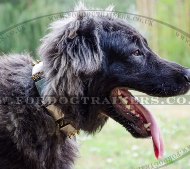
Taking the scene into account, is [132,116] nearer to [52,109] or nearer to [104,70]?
[104,70]

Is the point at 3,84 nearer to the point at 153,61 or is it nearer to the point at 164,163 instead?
the point at 153,61

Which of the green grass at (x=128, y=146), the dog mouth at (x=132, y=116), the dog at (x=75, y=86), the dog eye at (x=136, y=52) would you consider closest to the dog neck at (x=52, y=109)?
the dog at (x=75, y=86)

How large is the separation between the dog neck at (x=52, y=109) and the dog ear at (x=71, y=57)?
8cm

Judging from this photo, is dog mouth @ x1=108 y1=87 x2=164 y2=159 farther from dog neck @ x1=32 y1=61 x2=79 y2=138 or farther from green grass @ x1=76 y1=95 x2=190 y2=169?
green grass @ x1=76 y1=95 x2=190 y2=169

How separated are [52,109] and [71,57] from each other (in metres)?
0.43

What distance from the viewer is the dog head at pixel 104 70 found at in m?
3.69

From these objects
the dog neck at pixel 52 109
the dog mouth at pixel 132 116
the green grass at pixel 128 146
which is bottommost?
the green grass at pixel 128 146

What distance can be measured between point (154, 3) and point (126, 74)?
717 cm

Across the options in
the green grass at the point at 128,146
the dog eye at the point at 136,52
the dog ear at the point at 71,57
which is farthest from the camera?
the green grass at the point at 128,146

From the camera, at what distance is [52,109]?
3729 mm

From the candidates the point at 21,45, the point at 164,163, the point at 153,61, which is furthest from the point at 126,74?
the point at 21,45

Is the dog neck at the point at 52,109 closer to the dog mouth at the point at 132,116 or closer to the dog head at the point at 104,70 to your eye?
the dog head at the point at 104,70

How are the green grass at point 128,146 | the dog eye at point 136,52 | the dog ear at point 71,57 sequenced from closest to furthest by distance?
the dog ear at point 71,57 < the dog eye at point 136,52 < the green grass at point 128,146

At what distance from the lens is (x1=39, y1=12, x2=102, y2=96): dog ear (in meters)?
3.68
